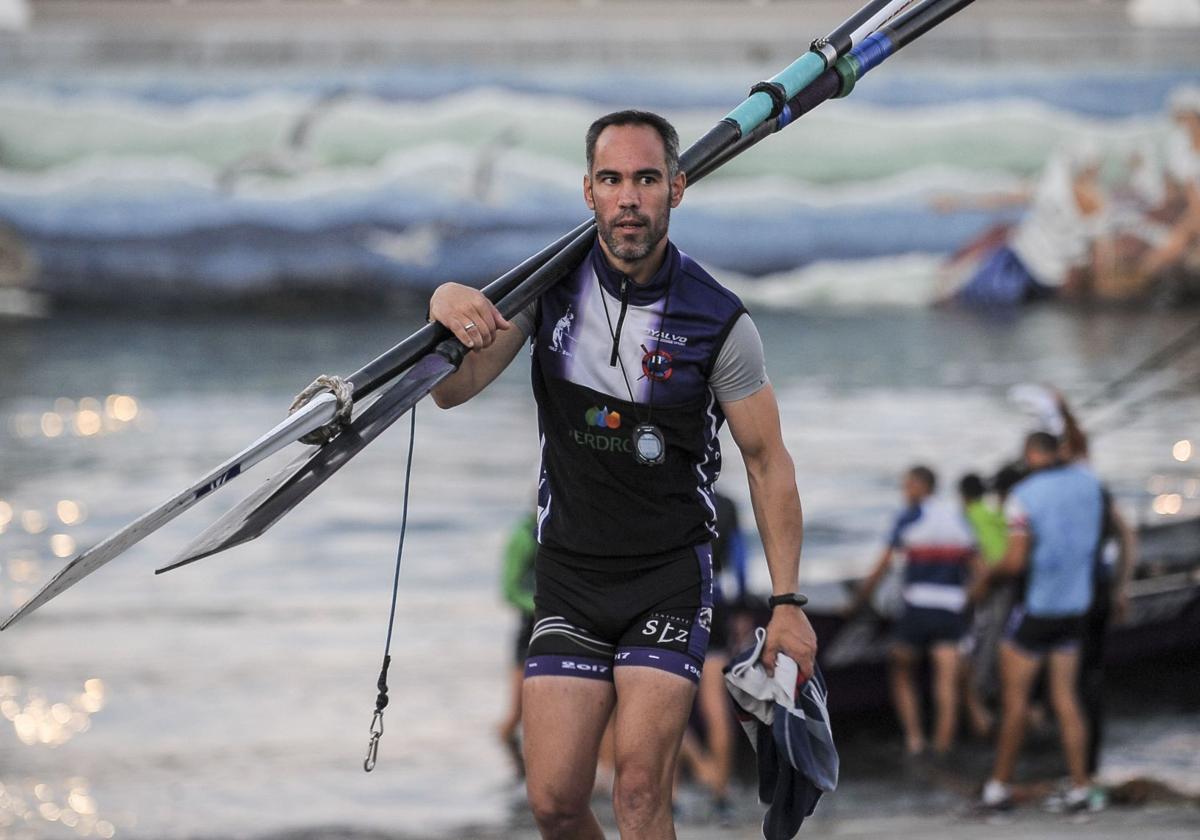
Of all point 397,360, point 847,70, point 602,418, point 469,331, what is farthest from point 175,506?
point 847,70

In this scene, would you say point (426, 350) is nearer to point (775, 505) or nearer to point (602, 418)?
point (602, 418)

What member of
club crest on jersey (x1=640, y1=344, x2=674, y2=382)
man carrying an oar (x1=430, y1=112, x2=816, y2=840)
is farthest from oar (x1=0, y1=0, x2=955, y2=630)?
club crest on jersey (x1=640, y1=344, x2=674, y2=382)

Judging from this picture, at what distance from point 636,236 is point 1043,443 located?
4867mm

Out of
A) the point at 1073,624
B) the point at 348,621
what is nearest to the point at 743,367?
the point at 1073,624

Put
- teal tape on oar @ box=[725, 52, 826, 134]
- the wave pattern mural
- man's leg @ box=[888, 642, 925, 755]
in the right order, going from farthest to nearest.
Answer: the wave pattern mural < man's leg @ box=[888, 642, 925, 755] < teal tape on oar @ box=[725, 52, 826, 134]

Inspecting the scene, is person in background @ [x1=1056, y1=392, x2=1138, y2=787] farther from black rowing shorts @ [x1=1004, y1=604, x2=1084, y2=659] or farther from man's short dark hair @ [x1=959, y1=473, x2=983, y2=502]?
man's short dark hair @ [x1=959, y1=473, x2=983, y2=502]

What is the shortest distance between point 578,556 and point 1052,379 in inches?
1197

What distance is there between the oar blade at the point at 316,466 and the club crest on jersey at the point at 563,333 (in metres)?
0.39

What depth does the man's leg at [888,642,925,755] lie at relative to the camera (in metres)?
10.6

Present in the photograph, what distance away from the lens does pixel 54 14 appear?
120ft

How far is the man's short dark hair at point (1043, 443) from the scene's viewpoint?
8.73 m

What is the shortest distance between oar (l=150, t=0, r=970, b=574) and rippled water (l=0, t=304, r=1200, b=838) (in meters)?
5.26

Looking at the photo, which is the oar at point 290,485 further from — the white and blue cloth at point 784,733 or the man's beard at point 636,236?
the white and blue cloth at point 784,733

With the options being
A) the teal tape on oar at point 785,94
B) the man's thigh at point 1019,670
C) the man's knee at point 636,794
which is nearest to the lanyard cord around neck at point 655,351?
the teal tape on oar at point 785,94
